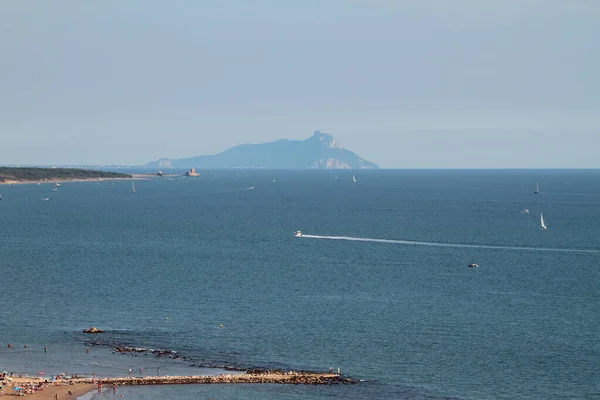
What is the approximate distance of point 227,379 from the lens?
6488 cm

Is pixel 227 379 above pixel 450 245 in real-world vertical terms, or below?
below

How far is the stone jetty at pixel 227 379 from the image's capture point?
64.5 meters

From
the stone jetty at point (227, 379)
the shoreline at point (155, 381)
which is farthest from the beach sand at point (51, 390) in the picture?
the stone jetty at point (227, 379)

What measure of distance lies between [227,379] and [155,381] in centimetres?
559

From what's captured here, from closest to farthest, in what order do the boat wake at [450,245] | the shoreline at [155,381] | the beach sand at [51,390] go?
1. the beach sand at [51,390]
2. the shoreline at [155,381]
3. the boat wake at [450,245]

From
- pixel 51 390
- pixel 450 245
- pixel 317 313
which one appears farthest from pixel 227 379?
pixel 450 245

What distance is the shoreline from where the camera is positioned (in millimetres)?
62250

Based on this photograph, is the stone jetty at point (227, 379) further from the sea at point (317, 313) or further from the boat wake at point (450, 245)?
the boat wake at point (450, 245)

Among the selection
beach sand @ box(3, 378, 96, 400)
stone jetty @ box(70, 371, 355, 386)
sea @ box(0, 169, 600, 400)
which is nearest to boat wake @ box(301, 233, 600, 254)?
sea @ box(0, 169, 600, 400)

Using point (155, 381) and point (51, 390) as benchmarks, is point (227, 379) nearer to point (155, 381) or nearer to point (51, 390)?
point (155, 381)

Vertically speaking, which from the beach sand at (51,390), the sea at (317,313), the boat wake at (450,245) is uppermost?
the boat wake at (450,245)

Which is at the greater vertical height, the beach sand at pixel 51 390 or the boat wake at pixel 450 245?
the boat wake at pixel 450 245

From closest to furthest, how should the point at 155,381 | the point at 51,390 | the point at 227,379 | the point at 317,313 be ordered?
the point at 51,390 < the point at 155,381 < the point at 227,379 < the point at 317,313

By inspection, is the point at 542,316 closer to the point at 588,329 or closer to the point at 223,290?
the point at 588,329
